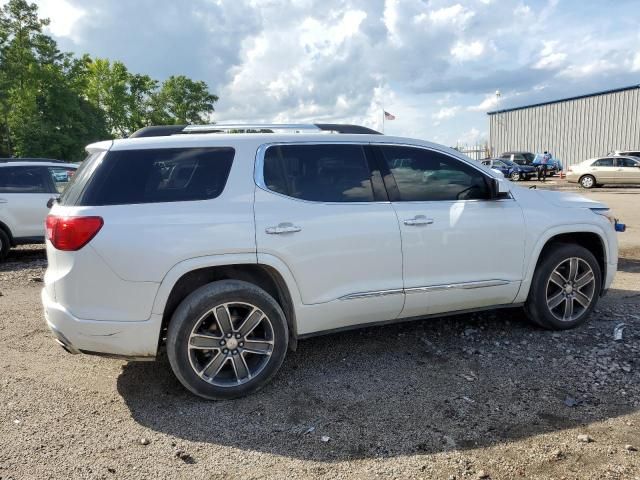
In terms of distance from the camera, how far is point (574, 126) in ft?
132

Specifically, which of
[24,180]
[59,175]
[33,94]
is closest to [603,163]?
[59,175]

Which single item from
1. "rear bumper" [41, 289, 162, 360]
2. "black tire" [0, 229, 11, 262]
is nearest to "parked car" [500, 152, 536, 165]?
"black tire" [0, 229, 11, 262]

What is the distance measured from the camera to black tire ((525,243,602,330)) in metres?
4.50

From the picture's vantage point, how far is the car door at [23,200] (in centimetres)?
855

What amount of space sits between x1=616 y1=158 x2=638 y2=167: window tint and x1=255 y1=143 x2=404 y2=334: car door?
2326cm

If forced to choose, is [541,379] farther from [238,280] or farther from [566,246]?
[238,280]

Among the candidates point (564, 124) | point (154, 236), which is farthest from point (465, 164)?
point (564, 124)

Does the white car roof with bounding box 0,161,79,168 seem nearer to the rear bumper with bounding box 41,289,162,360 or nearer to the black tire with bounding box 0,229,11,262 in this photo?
the black tire with bounding box 0,229,11,262

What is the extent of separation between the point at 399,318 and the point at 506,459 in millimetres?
1422

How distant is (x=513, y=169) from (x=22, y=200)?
2771cm

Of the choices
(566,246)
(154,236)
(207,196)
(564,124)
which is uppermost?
(564,124)

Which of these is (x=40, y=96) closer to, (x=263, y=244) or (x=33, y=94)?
(x=33, y=94)

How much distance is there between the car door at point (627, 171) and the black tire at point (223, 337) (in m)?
23.9

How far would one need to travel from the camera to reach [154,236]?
3.22 meters
